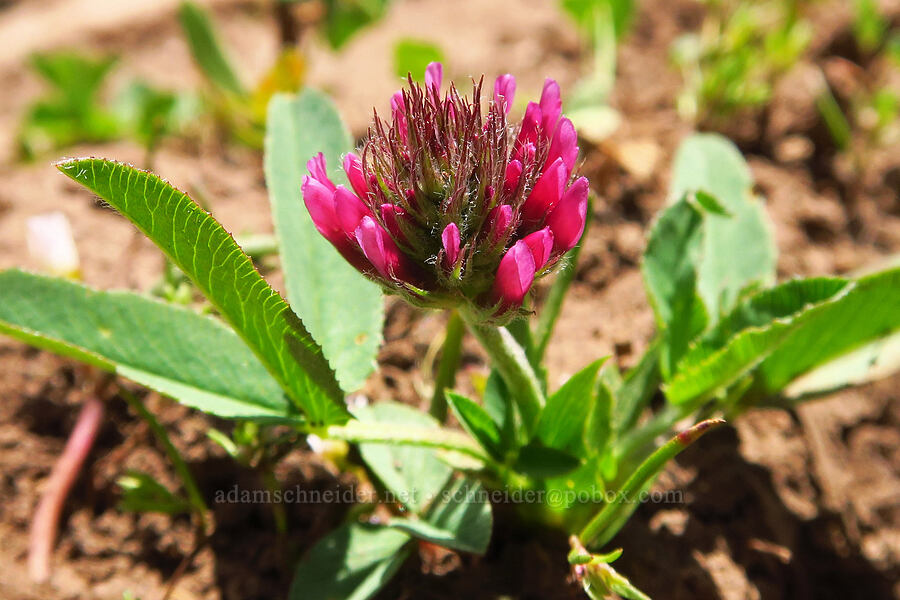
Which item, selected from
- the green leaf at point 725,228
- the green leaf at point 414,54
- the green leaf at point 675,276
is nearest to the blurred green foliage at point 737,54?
the green leaf at point 725,228

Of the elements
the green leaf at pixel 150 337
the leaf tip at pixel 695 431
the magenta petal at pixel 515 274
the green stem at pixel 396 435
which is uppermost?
the magenta petal at pixel 515 274

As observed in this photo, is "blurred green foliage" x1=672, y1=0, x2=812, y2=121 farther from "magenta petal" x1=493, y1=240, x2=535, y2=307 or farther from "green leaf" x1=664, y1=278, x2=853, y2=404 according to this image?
"magenta petal" x1=493, y1=240, x2=535, y2=307

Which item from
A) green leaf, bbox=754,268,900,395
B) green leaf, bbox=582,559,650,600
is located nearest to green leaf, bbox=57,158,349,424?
green leaf, bbox=582,559,650,600

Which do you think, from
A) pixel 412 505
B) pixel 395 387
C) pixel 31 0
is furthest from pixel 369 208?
pixel 31 0

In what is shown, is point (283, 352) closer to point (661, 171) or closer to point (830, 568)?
point (830, 568)

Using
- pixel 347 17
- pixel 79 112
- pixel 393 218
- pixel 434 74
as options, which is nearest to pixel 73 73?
pixel 79 112

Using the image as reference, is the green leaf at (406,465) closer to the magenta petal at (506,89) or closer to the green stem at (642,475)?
the green stem at (642,475)
